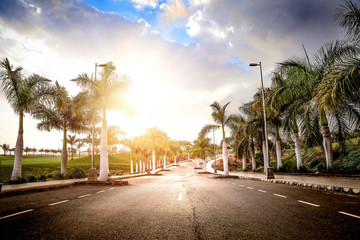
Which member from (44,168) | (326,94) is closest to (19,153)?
(326,94)

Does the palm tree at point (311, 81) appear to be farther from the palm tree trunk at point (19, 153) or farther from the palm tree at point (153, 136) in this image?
the palm tree at point (153, 136)

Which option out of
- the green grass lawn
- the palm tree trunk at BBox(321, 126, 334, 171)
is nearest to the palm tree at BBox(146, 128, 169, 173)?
the green grass lawn

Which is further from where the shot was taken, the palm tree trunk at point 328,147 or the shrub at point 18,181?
the palm tree trunk at point 328,147

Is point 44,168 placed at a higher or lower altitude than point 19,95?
lower

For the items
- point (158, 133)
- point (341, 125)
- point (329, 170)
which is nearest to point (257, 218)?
point (329, 170)

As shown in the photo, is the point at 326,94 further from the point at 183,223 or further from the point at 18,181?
the point at 18,181

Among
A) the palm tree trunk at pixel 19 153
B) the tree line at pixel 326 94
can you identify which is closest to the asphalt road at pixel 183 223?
the tree line at pixel 326 94

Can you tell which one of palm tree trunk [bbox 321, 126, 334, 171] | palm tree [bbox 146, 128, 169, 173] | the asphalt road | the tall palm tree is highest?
the tall palm tree

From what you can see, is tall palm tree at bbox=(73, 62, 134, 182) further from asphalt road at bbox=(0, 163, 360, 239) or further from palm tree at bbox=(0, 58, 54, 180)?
asphalt road at bbox=(0, 163, 360, 239)

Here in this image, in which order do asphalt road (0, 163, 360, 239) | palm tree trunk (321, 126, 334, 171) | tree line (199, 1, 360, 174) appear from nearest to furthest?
asphalt road (0, 163, 360, 239) < tree line (199, 1, 360, 174) < palm tree trunk (321, 126, 334, 171)

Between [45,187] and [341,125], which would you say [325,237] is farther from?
[341,125]

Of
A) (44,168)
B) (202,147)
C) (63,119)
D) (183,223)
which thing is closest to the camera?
(183,223)

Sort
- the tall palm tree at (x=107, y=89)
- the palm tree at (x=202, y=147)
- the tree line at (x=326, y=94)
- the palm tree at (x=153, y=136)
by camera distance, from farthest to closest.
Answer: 1. the palm tree at (x=153, y=136)
2. the palm tree at (x=202, y=147)
3. the tall palm tree at (x=107, y=89)
4. the tree line at (x=326, y=94)

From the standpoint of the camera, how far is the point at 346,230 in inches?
152
